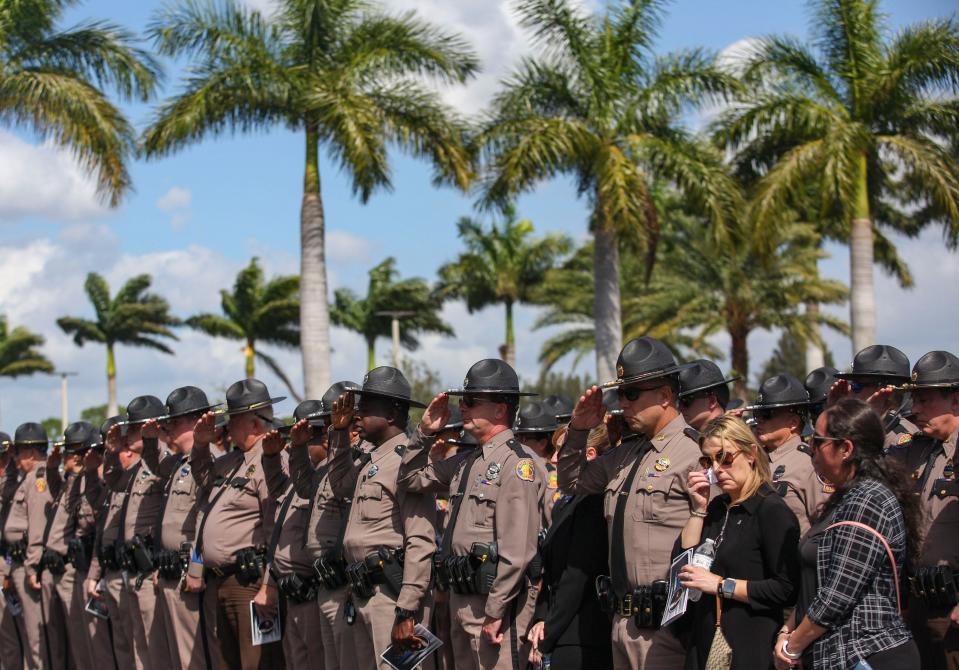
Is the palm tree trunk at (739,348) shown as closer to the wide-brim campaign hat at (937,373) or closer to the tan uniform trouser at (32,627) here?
the tan uniform trouser at (32,627)

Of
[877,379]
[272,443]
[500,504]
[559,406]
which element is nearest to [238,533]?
[272,443]

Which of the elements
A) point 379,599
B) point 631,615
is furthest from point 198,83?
point 631,615

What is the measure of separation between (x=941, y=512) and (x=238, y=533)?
4797 mm

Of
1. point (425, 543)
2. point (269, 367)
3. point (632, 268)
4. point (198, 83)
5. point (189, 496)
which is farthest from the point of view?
point (269, 367)

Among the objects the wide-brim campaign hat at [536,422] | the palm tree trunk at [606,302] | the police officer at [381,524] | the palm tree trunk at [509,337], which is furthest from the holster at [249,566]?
the palm tree trunk at [509,337]

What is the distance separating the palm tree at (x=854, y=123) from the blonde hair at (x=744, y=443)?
15478 millimetres

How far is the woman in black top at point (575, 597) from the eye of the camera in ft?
20.3

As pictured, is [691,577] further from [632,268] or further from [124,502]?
[632,268]

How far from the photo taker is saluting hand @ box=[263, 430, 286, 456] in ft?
27.6

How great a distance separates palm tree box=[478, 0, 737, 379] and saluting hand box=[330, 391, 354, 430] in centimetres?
1294

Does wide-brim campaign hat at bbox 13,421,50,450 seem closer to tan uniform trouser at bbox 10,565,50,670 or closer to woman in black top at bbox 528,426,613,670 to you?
tan uniform trouser at bbox 10,565,50,670

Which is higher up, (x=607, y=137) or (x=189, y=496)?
(x=607, y=137)

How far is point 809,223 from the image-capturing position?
29594 mm

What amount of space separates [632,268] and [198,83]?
59.8 ft
